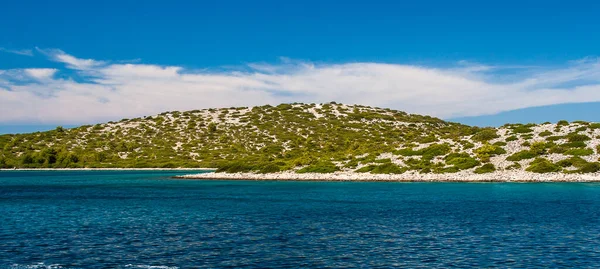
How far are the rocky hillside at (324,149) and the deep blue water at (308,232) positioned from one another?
31.6 metres


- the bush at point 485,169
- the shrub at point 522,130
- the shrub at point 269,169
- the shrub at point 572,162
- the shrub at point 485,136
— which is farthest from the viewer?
the shrub at point 522,130

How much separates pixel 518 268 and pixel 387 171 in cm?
6728

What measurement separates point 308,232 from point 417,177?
180ft

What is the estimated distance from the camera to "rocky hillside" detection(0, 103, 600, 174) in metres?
86.9

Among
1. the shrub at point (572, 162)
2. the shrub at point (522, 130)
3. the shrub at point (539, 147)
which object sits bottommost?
the shrub at point (572, 162)

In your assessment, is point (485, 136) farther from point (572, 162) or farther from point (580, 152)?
point (572, 162)

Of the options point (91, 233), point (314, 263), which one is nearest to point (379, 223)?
point (314, 263)

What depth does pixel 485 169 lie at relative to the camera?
3253 inches

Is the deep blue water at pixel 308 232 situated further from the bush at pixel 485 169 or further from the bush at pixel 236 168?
the bush at pixel 236 168

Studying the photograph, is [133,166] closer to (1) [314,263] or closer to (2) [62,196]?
(2) [62,196]

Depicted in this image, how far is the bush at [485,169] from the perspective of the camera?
269 feet

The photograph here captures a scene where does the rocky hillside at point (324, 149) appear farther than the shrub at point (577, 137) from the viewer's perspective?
No

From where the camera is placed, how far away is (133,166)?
147000 millimetres

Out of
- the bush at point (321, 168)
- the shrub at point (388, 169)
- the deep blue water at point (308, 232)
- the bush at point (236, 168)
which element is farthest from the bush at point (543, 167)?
the bush at point (236, 168)
